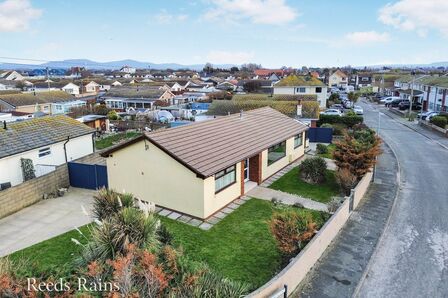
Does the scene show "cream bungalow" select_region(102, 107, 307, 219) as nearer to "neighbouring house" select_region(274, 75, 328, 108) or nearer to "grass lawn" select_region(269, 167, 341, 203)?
"grass lawn" select_region(269, 167, 341, 203)

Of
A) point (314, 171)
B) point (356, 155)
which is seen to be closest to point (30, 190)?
point (314, 171)

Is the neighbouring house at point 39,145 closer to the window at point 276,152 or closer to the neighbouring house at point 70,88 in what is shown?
the window at point 276,152

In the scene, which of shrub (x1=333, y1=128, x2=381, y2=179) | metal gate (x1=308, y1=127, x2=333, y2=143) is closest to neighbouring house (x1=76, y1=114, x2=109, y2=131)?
metal gate (x1=308, y1=127, x2=333, y2=143)

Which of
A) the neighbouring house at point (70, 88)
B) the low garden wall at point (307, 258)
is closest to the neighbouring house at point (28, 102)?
the neighbouring house at point (70, 88)

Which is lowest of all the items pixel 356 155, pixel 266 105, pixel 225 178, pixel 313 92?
pixel 225 178

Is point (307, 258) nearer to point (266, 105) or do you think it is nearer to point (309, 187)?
point (309, 187)

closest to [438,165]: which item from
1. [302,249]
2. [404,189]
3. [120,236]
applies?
[404,189]
